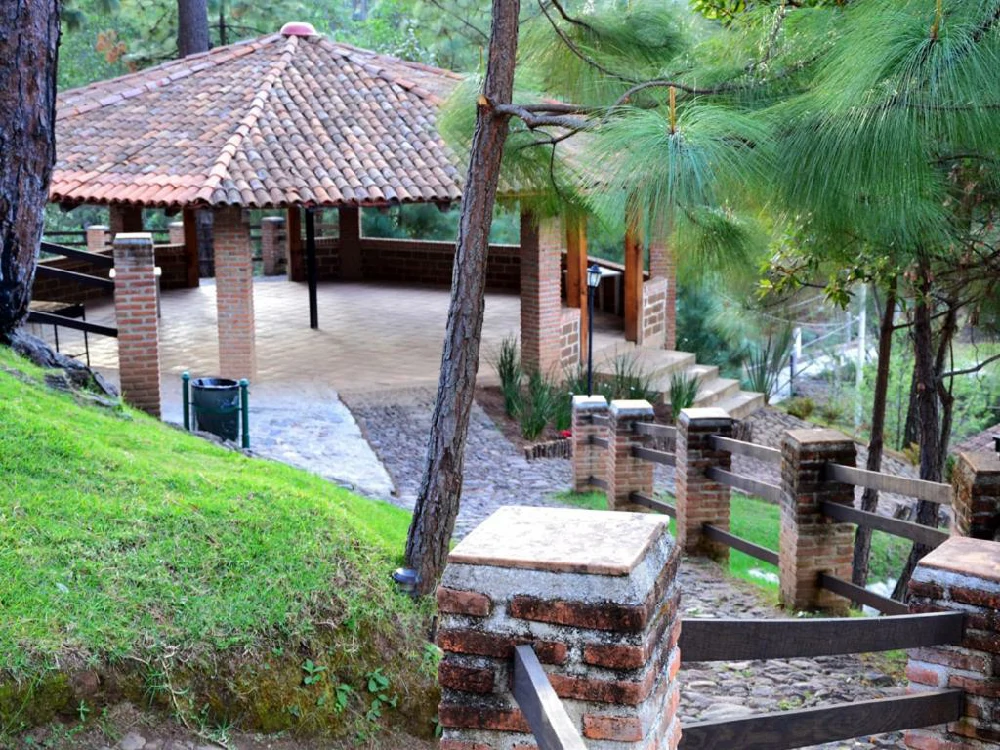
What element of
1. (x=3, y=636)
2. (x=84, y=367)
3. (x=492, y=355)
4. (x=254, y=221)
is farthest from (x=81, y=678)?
(x=254, y=221)

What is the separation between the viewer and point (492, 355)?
659 inches

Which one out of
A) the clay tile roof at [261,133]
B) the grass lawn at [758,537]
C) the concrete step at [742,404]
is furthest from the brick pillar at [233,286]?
the concrete step at [742,404]

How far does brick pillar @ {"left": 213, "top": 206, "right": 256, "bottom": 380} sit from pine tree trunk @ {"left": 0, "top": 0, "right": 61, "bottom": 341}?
16.4ft

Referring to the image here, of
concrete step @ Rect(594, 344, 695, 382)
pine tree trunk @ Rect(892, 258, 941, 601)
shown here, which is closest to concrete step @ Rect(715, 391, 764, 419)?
concrete step @ Rect(594, 344, 695, 382)

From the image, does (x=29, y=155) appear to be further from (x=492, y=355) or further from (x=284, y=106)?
(x=492, y=355)

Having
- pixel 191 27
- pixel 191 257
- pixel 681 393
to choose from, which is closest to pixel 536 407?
pixel 681 393

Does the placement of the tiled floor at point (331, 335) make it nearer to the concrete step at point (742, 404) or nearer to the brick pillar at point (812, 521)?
the concrete step at point (742, 404)

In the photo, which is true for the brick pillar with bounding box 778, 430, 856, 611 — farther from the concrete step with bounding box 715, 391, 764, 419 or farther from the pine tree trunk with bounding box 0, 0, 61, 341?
the concrete step with bounding box 715, 391, 764, 419

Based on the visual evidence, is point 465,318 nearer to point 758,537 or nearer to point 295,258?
point 758,537

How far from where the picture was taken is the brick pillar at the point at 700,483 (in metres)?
8.34

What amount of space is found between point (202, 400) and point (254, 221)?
80.7 feet

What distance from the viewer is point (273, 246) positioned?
24.0 m

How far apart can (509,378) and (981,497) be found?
10001 mm

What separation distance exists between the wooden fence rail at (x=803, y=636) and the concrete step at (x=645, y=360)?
12.9 m
